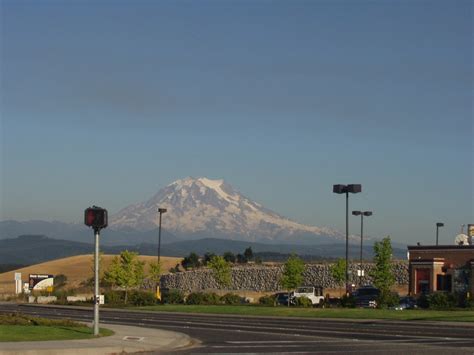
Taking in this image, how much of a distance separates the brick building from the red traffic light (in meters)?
51.1

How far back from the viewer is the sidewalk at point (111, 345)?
23375mm

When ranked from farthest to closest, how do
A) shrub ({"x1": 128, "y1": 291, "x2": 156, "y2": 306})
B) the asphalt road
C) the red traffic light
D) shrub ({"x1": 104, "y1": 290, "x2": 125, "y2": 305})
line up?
shrub ({"x1": 104, "y1": 290, "x2": 125, "y2": 305})
shrub ({"x1": 128, "y1": 291, "x2": 156, "y2": 306})
the red traffic light
the asphalt road

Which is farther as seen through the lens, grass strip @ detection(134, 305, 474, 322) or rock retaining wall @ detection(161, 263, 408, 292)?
rock retaining wall @ detection(161, 263, 408, 292)

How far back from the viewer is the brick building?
74.2 meters

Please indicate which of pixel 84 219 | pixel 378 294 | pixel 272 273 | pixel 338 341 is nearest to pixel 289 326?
pixel 338 341

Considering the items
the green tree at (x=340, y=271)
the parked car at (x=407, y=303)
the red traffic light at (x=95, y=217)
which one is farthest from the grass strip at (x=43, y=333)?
the green tree at (x=340, y=271)

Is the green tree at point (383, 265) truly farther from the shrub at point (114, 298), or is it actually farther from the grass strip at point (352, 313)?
the grass strip at point (352, 313)

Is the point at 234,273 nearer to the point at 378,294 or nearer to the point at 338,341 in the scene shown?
the point at 378,294

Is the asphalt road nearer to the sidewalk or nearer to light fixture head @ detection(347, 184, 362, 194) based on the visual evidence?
the sidewalk

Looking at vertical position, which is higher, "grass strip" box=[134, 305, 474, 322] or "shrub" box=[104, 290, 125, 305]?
"grass strip" box=[134, 305, 474, 322]

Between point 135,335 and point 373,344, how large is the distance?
7.76 meters

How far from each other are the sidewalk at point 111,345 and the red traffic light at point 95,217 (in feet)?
11.0

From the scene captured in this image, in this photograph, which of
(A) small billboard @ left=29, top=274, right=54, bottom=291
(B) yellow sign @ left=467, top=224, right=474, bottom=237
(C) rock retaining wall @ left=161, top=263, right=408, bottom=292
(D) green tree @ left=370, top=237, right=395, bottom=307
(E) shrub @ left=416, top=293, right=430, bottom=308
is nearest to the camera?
(E) shrub @ left=416, top=293, right=430, bottom=308

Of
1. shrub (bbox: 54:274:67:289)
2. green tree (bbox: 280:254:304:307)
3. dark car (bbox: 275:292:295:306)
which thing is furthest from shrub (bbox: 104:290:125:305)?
shrub (bbox: 54:274:67:289)
